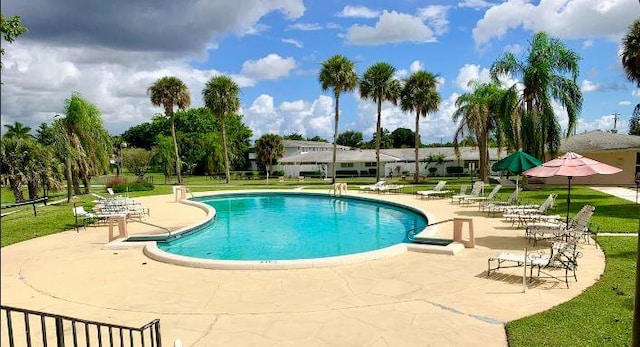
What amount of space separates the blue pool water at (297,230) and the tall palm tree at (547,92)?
9844 millimetres

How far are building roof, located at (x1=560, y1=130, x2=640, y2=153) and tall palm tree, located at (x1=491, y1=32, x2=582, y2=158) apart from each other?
666 cm

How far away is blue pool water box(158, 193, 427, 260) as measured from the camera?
43.9 feet

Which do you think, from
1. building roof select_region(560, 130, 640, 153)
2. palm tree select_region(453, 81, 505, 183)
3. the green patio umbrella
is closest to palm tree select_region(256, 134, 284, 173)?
palm tree select_region(453, 81, 505, 183)

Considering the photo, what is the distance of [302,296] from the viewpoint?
8.09 metres

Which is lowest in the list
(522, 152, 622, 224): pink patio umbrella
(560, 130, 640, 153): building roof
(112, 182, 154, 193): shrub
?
(112, 182, 154, 193): shrub

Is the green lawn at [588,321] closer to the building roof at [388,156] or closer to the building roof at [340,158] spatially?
the building roof at [388,156]

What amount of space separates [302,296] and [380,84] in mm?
30817

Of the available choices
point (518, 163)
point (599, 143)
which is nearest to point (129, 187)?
point (518, 163)

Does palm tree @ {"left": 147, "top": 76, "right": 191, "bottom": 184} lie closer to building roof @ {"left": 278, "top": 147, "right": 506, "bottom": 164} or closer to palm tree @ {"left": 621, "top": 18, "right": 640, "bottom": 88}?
building roof @ {"left": 278, "top": 147, "right": 506, "bottom": 164}

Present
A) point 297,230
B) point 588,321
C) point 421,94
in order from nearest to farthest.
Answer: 1. point 588,321
2. point 297,230
3. point 421,94

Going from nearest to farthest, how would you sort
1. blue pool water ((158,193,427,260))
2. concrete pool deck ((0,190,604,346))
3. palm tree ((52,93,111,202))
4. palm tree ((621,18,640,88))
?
concrete pool deck ((0,190,604,346)) → blue pool water ((158,193,427,260)) → palm tree ((621,18,640,88)) → palm tree ((52,93,111,202))

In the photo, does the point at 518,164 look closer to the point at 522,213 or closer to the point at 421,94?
the point at 522,213

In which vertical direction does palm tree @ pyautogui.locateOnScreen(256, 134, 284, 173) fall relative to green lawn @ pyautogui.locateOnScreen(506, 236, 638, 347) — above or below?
above

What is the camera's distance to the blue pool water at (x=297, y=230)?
13.4m
